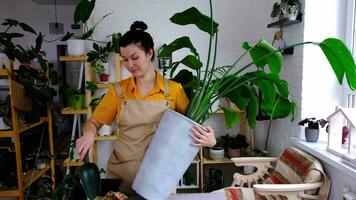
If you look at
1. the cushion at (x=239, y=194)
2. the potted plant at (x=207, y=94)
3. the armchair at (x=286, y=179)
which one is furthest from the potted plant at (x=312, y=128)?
the potted plant at (x=207, y=94)

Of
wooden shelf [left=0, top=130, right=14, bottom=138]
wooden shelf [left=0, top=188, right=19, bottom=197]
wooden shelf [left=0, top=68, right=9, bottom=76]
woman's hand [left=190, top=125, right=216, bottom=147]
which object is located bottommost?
wooden shelf [left=0, top=188, right=19, bottom=197]

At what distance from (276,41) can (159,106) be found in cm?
173

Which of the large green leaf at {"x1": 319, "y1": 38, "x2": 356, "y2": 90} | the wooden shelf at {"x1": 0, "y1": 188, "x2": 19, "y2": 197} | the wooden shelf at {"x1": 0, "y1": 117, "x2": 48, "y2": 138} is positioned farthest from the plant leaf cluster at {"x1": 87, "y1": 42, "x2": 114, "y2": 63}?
the large green leaf at {"x1": 319, "y1": 38, "x2": 356, "y2": 90}

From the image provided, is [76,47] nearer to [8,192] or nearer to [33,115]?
[33,115]

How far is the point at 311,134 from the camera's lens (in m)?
2.21

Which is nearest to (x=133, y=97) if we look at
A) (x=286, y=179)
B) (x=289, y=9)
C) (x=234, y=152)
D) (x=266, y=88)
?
(x=266, y=88)

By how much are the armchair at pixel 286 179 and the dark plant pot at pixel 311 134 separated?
13cm

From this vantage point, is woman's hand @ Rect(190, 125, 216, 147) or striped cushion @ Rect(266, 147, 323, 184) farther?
striped cushion @ Rect(266, 147, 323, 184)

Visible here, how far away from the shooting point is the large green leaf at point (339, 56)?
1095mm

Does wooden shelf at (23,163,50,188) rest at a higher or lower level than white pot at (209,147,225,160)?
lower

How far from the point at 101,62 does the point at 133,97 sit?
1.74 meters

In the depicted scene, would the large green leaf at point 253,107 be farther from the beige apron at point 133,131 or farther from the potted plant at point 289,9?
the potted plant at point 289,9

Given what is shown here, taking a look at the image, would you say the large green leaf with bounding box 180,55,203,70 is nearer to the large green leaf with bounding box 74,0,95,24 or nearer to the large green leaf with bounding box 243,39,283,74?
the large green leaf with bounding box 243,39,283,74

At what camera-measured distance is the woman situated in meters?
1.29
